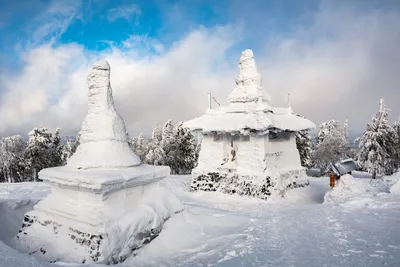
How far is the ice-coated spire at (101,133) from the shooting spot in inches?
269

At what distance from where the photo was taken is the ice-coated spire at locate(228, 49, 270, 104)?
15.2m

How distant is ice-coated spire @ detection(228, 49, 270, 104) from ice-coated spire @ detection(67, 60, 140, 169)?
913 cm

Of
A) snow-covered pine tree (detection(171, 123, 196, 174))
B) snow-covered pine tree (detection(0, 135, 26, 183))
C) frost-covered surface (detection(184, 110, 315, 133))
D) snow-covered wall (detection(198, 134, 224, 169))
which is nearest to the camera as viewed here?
frost-covered surface (detection(184, 110, 315, 133))

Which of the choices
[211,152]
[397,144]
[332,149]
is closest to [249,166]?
[211,152]

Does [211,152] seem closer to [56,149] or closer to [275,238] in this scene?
[275,238]

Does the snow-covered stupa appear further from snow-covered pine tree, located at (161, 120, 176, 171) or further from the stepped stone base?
snow-covered pine tree, located at (161, 120, 176, 171)

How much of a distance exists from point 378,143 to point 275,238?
2597 cm

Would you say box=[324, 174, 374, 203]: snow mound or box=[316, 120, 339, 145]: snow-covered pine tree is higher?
box=[316, 120, 339, 145]: snow-covered pine tree

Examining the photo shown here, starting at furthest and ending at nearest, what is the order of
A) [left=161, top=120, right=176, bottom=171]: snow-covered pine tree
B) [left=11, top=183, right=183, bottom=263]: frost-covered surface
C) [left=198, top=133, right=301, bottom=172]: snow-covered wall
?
[left=161, top=120, right=176, bottom=171]: snow-covered pine tree < [left=198, top=133, right=301, bottom=172]: snow-covered wall < [left=11, top=183, right=183, bottom=263]: frost-covered surface

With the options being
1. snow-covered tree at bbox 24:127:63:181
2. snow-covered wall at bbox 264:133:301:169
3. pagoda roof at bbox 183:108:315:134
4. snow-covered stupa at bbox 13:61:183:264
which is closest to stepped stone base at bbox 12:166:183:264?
snow-covered stupa at bbox 13:61:183:264

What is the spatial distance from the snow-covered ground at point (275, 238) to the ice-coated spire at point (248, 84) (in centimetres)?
775

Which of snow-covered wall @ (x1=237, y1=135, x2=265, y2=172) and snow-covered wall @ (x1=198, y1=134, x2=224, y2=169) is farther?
snow-covered wall @ (x1=198, y1=134, x2=224, y2=169)

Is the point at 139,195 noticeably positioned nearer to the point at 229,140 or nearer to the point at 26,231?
the point at 26,231

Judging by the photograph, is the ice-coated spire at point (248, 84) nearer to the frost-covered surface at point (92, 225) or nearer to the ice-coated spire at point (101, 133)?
the ice-coated spire at point (101, 133)
